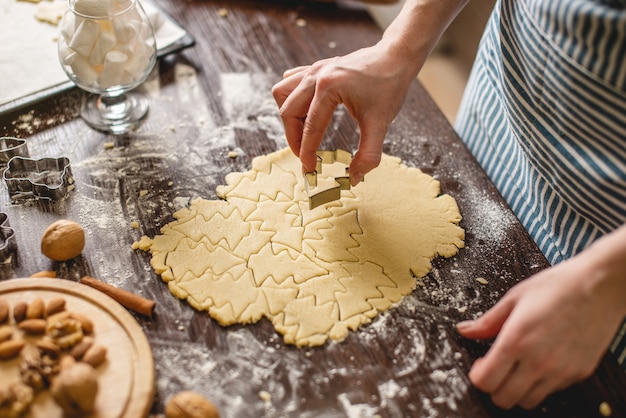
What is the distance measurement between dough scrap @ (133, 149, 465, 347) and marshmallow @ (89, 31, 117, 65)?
1.13 feet

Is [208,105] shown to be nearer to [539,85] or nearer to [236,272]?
[236,272]

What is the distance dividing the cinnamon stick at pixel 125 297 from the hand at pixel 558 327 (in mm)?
528

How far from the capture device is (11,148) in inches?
44.2

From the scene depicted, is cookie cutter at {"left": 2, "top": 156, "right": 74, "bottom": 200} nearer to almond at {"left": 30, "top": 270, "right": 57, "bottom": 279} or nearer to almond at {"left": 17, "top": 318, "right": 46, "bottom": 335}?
almond at {"left": 30, "top": 270, "right": 57, "bottom": 279}

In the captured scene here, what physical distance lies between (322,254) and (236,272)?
0.16 m

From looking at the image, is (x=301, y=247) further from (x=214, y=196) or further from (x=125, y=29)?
(x=125, y=29)

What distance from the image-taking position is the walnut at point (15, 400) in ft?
2.45

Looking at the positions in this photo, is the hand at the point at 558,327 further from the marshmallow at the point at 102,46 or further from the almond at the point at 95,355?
the marshmallow at the point at 102,46

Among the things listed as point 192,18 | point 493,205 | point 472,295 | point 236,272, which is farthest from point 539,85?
point 192,18

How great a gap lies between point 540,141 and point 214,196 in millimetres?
635

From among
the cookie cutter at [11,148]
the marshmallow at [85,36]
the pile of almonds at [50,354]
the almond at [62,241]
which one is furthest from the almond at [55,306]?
the marshmallow at [85,36]

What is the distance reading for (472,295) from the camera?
100cm

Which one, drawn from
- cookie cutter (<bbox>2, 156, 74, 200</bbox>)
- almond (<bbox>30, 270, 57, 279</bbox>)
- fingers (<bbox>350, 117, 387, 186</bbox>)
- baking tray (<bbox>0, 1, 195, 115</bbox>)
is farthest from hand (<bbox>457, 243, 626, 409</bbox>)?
baking tray (<bbox>0, 1, 195, 115</bbox>)

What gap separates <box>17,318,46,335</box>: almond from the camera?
834 millimetres
